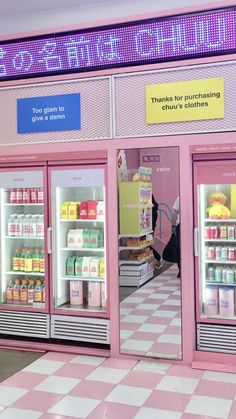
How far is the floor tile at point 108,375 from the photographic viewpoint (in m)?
4.09

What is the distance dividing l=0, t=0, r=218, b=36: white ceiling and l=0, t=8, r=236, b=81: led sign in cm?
60

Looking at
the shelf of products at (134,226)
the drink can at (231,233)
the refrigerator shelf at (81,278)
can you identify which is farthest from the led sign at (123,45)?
the refrigerator shelf at (81,278)

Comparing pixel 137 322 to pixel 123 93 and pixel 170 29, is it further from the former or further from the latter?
pixel 170 29

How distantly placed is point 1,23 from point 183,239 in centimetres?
347

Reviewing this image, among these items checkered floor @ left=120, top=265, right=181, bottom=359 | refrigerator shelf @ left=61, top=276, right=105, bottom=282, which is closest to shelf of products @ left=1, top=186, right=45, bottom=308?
refrigerator shelf @ left=61, top=276, right=105, bottom=282

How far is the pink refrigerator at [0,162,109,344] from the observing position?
4.88 m

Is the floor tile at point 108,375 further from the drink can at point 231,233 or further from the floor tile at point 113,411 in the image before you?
the drink can at point 231,233

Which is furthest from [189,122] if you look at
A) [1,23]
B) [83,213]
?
[1,23]

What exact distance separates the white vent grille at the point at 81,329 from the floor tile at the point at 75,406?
109cm

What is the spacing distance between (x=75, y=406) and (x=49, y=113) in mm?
2829

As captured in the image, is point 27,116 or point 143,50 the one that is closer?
point 143,50

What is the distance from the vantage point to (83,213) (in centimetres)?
508

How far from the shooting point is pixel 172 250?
4648 mm

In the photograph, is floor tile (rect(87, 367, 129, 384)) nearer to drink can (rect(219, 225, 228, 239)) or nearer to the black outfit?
the black outfit
